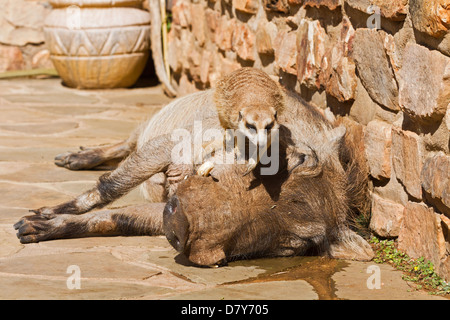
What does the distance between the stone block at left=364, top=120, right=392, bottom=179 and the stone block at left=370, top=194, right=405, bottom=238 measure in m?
0.13

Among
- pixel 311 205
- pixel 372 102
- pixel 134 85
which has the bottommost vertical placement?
pixel 134 85

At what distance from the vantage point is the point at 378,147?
3449 millimetres

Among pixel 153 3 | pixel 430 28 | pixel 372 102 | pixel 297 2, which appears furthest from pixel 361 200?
pixel 153 3

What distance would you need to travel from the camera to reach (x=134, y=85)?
857 cm

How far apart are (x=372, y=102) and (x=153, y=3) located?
4.96 meters

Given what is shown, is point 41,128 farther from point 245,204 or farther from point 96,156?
point 245,204

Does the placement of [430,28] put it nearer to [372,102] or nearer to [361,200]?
A: [372,102]

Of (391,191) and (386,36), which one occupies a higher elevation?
(386,36)

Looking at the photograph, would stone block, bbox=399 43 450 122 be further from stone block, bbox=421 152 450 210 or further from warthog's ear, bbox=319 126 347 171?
warthog's ear, bbox=319 126 347 171

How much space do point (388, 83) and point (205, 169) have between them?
1.01 m

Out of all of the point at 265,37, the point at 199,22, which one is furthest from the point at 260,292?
the point at 199,22

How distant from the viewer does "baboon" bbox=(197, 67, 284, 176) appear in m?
2.64

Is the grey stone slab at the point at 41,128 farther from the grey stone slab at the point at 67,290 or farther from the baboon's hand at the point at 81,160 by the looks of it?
the grey stone slab at the point at 67,290

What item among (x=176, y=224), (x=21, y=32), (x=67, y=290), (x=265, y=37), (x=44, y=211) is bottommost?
(x=44, y=211)
